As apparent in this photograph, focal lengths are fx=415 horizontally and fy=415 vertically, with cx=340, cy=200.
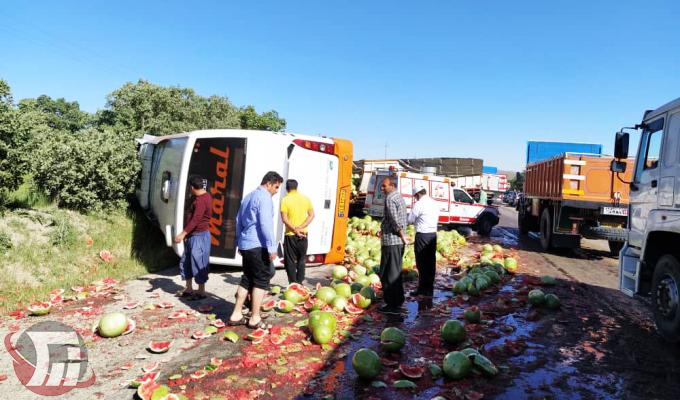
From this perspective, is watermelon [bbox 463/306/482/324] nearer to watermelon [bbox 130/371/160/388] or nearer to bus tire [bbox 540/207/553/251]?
watermelon [bbox 130/371/160/388]

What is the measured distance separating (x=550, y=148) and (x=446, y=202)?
1145 centimetres

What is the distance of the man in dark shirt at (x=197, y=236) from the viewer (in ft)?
21.3

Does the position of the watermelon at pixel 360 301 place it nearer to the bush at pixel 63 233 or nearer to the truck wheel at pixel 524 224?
the bush at pixel 63 233

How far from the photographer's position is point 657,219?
5.69 meters

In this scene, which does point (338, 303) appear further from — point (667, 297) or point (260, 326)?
point (667, 297)

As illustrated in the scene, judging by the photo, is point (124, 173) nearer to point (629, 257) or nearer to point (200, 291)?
point (200, 291)

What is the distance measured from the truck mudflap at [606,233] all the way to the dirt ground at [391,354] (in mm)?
4019

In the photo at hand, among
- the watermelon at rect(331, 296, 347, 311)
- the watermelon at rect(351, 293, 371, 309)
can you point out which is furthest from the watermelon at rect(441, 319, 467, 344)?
the watermelon at rect(331, 296, 347, 311)

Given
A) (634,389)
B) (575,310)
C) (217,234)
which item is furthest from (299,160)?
(634,389)

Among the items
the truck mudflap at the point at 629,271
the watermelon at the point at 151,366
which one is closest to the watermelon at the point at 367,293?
the watermelon at the point at 151,366

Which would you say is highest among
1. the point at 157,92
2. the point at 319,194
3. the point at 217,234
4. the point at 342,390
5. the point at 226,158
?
the point at 157,92

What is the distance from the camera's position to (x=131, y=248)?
9.46 meters

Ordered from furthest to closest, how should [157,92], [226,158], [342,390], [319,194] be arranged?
[157,92], [319,194], [226,158], [342,390]

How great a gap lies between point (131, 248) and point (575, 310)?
29.8ft
